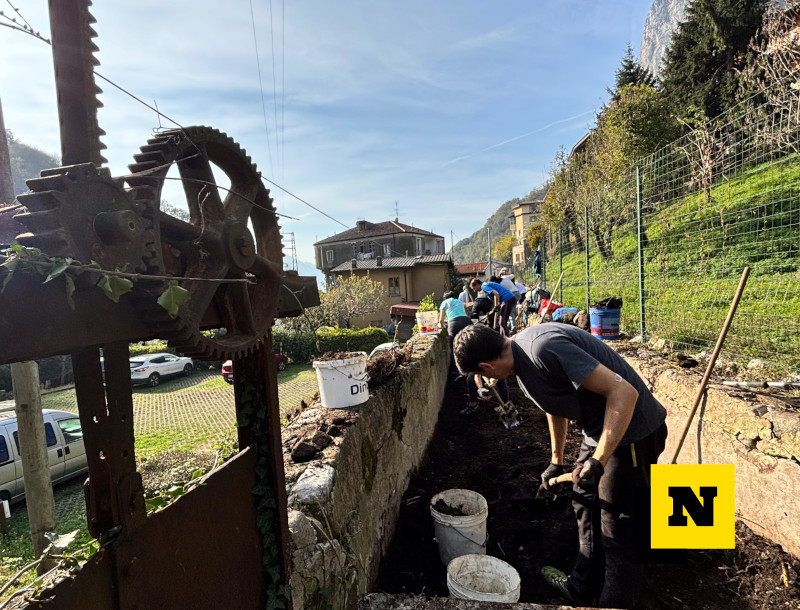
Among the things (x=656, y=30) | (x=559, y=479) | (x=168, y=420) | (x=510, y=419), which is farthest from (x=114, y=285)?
(x=656, y=30)

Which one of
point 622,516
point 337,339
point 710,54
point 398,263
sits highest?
point 710,54

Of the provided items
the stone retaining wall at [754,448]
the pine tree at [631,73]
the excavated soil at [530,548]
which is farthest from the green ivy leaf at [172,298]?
the pine tree at [631,73]

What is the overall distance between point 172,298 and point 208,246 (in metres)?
0.44

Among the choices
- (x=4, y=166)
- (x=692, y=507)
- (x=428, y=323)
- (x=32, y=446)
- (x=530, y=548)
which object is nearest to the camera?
(x=692, y=507)

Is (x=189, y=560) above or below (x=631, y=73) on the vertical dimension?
below

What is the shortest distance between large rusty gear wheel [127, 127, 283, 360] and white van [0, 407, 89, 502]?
934cm

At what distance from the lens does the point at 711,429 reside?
11.2ft

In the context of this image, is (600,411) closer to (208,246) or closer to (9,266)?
(208,246)

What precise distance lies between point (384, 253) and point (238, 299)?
158ft

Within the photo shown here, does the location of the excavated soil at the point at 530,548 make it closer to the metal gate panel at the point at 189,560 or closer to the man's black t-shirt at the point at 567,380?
the man's black t-shirt at the point at 567,380

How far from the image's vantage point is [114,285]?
0.81m

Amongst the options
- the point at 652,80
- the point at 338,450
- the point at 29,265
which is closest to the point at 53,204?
the point at 29,265

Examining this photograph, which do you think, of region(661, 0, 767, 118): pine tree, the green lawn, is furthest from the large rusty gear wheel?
region(661, 0, 767, 118): pine tree

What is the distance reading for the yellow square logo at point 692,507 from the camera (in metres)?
2.68
